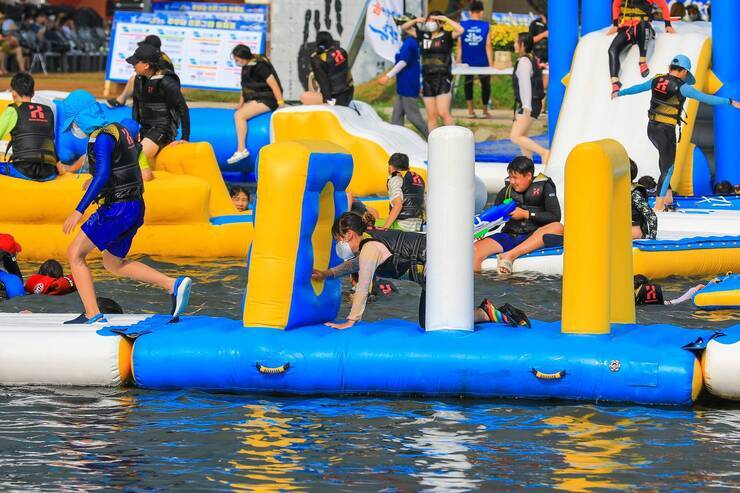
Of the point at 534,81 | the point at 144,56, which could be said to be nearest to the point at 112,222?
the point at 144,56

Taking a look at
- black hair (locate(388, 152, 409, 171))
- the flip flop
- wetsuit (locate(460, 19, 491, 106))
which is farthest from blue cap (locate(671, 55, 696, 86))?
wetsuit (locate(460, 19, 491, 106))

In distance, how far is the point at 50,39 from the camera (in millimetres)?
26062

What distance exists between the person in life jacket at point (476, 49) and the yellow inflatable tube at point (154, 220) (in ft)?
27.4

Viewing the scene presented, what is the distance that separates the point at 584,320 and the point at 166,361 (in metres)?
2.19

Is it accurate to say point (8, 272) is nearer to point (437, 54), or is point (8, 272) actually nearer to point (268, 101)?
point (268, 101)

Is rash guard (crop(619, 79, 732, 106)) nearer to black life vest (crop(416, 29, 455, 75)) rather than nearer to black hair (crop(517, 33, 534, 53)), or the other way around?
black hair (crop(517, 33, 534, 53))

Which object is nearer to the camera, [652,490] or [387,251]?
[652,490]

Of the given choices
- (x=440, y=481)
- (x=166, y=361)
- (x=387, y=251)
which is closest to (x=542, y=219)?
(x=387, y=251)

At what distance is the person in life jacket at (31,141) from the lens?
12398 millimetres

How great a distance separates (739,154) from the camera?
49.4 ft

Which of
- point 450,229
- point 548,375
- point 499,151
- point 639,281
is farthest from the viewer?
point 499,151

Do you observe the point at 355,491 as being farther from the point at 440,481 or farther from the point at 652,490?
the point at 652,490

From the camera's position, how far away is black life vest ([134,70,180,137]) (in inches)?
517

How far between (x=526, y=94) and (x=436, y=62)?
5.25 ft
